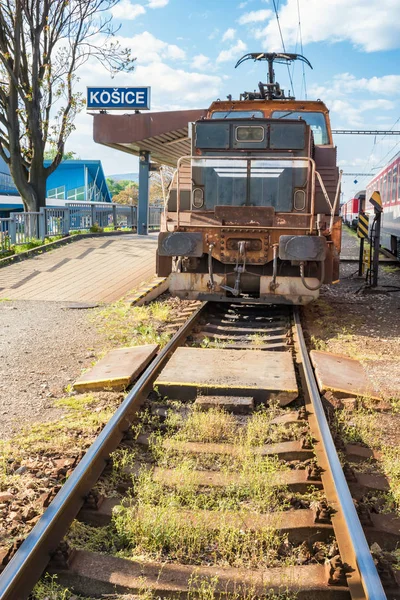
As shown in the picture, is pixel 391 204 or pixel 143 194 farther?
pixel 143 194

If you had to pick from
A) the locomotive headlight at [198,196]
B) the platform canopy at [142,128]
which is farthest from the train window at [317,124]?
the platform canopy at [142,128]

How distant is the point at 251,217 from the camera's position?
8.95m

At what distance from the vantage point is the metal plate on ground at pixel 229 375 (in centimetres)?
532

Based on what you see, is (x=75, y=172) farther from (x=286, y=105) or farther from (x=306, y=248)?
(x=306, y=248)

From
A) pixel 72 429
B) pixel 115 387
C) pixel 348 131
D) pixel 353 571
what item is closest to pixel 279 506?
pixel 353 571

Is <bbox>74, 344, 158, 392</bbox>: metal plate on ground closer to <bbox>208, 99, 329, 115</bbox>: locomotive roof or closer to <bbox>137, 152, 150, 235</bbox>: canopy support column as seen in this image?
<bbox>208, 99, 329, 115</bbox>: locomotive roof

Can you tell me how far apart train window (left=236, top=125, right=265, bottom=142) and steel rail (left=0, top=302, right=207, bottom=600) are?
5676 mm

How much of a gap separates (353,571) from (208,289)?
21.2ft

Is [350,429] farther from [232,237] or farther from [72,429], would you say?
[232,237]

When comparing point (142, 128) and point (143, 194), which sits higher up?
point (142, 128)

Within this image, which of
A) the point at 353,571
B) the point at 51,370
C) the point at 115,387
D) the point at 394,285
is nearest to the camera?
the point at 353,571

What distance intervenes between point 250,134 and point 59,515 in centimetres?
747

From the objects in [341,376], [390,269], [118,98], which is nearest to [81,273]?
[341,376]

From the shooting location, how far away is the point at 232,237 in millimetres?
8805
